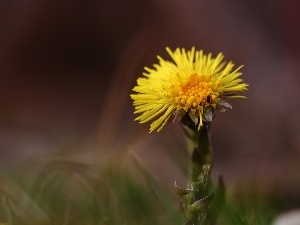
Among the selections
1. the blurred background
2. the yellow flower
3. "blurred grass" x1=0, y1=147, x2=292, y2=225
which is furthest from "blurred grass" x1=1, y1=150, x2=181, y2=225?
the blurred background

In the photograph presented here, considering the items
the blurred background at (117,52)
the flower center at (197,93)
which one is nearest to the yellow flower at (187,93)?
the flower center at (197,93)

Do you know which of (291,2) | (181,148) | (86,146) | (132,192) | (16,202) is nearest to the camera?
(16,202)

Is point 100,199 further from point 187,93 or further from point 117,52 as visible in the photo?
point 117,52

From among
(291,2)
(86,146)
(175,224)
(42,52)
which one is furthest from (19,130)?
(175,224)

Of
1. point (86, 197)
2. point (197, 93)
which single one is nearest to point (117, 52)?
point (86, 197)

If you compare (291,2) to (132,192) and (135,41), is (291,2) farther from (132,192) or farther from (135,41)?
(132,192)

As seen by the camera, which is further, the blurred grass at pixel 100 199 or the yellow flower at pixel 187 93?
the blurred grass at pixel 100 199

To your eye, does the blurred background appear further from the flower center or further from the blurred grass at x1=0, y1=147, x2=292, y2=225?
the flower center

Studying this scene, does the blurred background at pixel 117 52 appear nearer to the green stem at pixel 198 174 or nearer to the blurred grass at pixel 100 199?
the blurred grass at pixel 100 199
